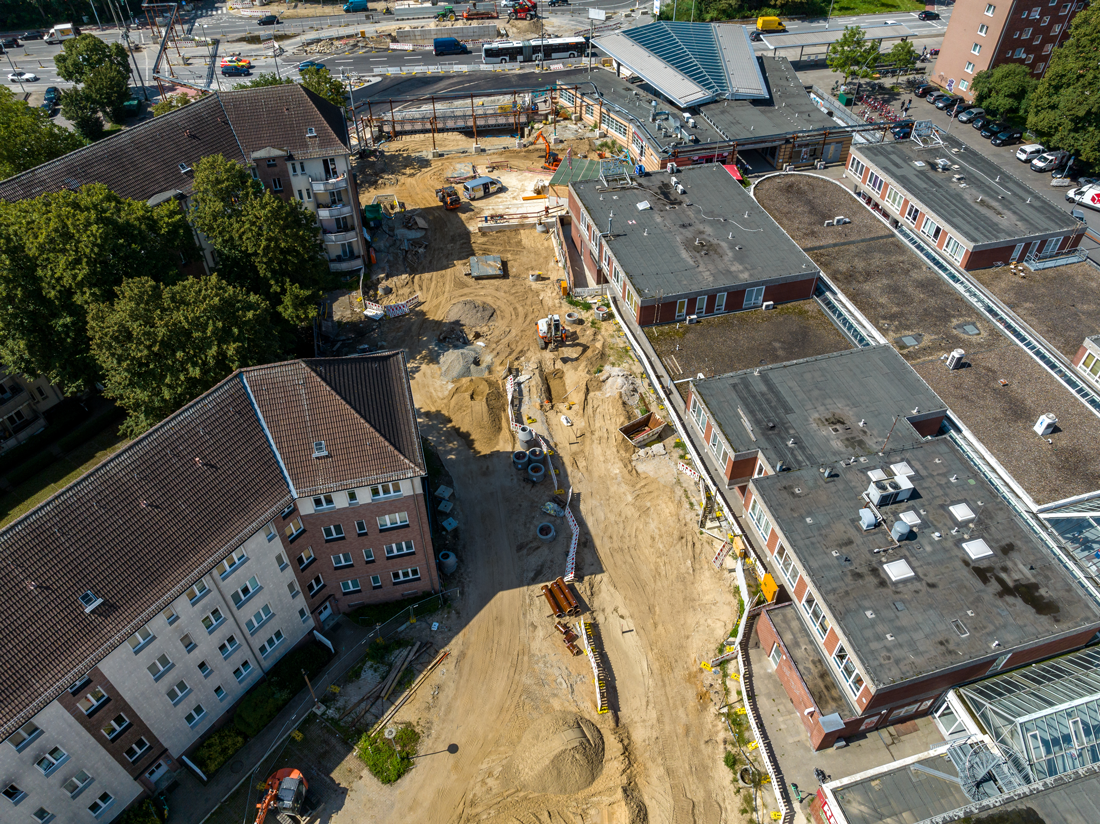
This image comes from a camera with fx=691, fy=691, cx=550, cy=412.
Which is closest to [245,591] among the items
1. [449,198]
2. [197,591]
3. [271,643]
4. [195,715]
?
[197,591]

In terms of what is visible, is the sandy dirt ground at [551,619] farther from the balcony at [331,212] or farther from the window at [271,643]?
the balcony at [331,212]

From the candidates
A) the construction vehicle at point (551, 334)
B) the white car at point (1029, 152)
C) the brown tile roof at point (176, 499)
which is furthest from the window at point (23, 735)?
the white car at point (1029, 152)

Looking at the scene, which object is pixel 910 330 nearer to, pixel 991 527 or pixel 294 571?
pixel 991 527

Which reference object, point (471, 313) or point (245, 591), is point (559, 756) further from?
point (471, 313)

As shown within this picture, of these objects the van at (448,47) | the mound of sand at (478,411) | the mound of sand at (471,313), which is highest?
the van at (448,47)

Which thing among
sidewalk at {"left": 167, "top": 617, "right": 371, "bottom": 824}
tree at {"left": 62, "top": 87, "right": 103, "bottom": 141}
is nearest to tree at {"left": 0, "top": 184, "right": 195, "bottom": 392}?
sidewalk at {"left": 167, "top": 617, "right": 371, "bottom": 824}

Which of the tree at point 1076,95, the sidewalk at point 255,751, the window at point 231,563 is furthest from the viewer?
the tree at point 1076,95
